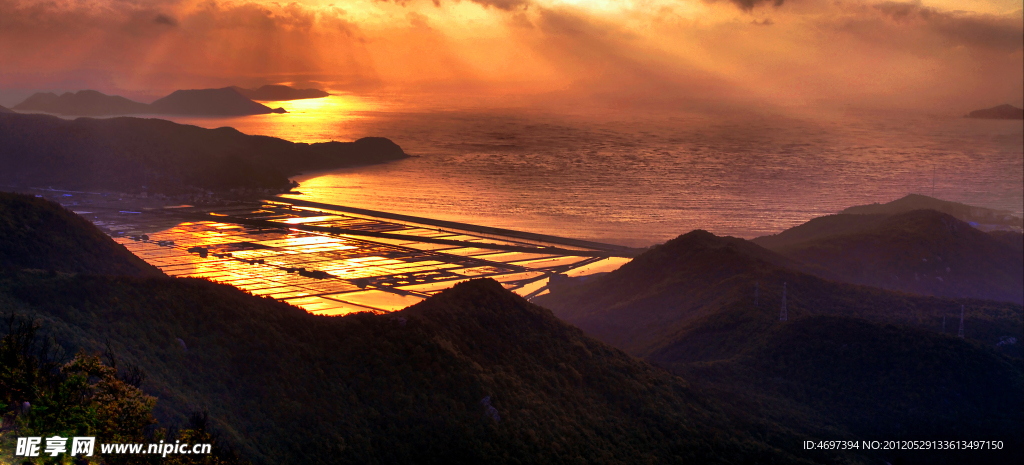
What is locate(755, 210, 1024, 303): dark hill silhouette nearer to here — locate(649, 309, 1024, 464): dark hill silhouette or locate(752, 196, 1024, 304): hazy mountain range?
locate(752, 196, 1024, 304): hazy mountain range

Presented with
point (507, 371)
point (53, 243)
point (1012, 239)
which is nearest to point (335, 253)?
point (53, 243)

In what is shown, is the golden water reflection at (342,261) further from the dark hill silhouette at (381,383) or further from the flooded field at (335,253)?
the dark hill silhouette at (381,383)

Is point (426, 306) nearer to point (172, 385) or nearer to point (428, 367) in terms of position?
point (428, 367)

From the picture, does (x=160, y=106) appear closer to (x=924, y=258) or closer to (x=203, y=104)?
(x=203, y=104)

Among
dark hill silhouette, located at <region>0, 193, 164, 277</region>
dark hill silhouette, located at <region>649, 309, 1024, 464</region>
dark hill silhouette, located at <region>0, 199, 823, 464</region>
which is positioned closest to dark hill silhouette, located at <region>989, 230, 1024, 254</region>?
dark hill silhouette, located at <region>649, 309, 1024, 464</region>

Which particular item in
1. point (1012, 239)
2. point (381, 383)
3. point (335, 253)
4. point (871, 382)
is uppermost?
point (381, 383)

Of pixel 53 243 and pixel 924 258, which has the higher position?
pixel 53 243
